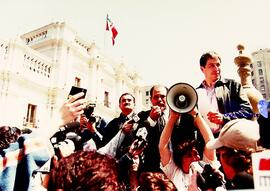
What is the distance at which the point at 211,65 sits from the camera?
295 cm

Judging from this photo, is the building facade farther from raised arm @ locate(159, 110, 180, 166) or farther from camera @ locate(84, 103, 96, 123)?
raised arm @ locate(159, 110, 180, 166)

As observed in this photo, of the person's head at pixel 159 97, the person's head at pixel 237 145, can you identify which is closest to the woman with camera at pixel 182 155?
the person's head at pixel 159 97

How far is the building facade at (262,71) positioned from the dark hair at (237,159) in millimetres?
45859

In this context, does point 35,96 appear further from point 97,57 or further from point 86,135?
point 86,135

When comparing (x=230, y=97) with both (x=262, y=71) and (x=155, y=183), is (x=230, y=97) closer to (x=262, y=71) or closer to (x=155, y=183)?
(x=155, y=183)

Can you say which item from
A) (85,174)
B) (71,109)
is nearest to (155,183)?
(71,109)

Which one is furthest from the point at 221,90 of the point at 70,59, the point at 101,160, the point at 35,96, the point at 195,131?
the point at 70,59

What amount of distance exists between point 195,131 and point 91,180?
185 cm

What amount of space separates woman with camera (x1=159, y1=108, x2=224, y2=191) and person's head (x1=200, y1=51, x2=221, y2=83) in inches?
25.9

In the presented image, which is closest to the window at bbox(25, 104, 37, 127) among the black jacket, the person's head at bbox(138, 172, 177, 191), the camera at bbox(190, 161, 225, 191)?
the black jacket

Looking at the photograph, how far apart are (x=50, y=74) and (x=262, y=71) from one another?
119ft

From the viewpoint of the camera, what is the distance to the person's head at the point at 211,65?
293cm

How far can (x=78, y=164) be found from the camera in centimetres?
113

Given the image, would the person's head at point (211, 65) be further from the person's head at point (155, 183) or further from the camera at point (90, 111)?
the person's head at point (155, 183)
